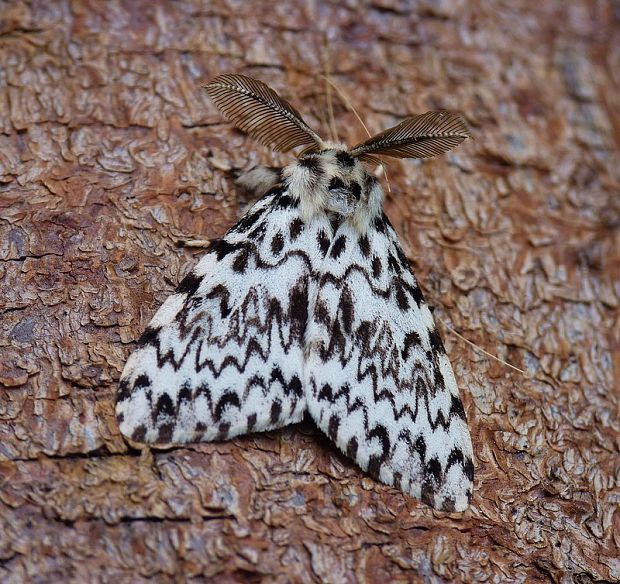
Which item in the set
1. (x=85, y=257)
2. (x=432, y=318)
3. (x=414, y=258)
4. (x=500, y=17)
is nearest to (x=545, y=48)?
(x=500, y=17)

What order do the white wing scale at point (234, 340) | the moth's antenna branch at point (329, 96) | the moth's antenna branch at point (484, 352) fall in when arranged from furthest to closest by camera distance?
the moth's antenna branch at point (329, 96), the moth's antenna branch at point (484, 352), the white wing scale at point (234, 340)

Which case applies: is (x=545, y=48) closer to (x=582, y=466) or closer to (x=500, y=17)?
(x=500, y=17)

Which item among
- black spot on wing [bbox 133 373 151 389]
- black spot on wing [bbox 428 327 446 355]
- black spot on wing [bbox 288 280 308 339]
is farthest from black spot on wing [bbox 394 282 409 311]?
black spot on wing [bbox 133 373 151 389]

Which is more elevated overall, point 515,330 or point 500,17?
point 500,17

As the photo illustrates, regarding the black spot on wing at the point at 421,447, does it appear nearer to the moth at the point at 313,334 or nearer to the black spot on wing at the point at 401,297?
the moth at the point at 313,334

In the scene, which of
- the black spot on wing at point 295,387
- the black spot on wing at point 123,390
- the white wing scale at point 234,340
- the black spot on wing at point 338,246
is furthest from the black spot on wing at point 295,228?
the black spot on wing at point 123,390

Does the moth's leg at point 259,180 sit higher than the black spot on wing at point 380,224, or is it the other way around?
the moth's leg at point 259,180

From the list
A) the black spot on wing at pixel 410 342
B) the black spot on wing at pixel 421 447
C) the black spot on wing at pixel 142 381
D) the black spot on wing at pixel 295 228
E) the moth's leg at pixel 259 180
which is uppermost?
the moth's leg at pixel 259 180
